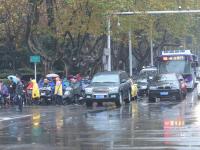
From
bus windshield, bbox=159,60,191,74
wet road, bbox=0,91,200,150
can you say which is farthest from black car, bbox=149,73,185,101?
wet road, bbox=0,91,200,150

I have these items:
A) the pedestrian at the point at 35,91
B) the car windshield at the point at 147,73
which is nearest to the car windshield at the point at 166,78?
the pedestrian at the point at 35,91

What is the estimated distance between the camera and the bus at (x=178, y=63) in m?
47.2

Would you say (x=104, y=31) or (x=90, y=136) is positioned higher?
(x=104, y=31)

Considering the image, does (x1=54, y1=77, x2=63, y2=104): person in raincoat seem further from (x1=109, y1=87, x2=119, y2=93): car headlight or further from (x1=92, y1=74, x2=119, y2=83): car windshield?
(x1=109, y1=87, x2=119, y2=93): car headlight

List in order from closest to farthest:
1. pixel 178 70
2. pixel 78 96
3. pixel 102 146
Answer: pixel 102 146
pixel 78 96
pixel 178 70

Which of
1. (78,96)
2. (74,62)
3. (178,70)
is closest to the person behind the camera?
(78,96)

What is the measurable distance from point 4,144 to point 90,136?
97.1 inches

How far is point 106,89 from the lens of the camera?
103 ft

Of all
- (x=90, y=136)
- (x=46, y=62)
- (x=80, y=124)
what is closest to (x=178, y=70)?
(x=46, y=62)

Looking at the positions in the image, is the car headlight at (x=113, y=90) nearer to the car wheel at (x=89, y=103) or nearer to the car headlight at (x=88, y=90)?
the car headlight at (x=88, y=90)

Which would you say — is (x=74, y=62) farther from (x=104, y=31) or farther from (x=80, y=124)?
(x=80, y=124)

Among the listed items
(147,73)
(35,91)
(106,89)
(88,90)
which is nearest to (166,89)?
(106,89)

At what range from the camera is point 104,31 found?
39.9 meters

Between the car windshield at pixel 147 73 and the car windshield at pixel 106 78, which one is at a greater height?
the car windshield at pixel 106 78
